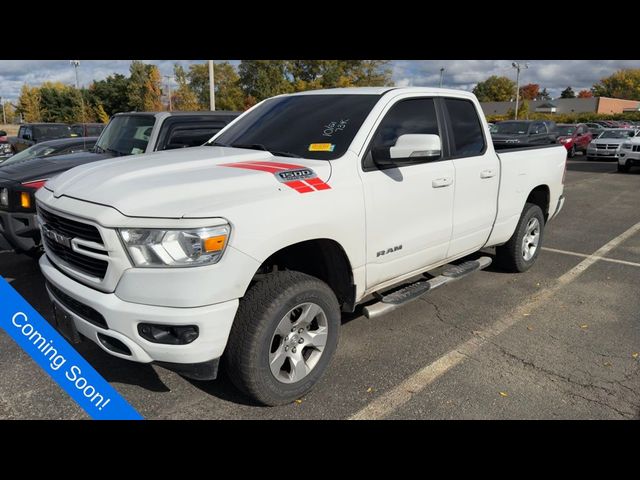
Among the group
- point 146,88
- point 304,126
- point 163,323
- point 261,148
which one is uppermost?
point 146,88

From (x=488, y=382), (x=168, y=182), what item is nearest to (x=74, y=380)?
(x=168, y=182)

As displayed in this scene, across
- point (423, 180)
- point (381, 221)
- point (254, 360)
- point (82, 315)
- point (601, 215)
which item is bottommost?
point (601, 215)

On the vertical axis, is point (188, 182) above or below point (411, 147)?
below

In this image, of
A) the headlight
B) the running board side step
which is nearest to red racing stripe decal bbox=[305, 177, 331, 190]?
the headlight

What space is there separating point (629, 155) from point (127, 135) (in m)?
16.4

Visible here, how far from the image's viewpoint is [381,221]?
3.42 meters

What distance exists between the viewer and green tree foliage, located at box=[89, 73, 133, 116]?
200 ft

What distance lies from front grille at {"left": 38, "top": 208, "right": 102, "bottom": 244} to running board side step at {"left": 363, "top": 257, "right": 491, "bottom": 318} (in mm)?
1853

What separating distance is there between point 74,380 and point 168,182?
3.84 ft

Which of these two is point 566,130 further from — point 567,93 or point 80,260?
point 567,93

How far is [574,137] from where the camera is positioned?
24.6 metres

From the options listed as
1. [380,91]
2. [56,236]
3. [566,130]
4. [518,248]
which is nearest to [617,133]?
[566,130]

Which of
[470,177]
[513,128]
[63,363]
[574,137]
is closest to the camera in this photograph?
[63,363]
